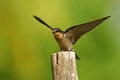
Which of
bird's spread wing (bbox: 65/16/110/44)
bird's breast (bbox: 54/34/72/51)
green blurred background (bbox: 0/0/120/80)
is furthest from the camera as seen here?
green blurred background (bbox: 0/0/120/80)

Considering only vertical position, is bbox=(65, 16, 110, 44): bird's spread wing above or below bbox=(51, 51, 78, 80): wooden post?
above

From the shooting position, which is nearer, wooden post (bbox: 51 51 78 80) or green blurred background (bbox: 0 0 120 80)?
wooden post (bbox: 51 51 78 80)

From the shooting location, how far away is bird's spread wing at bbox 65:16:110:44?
450 cm

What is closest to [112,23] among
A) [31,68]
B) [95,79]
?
[95,79]

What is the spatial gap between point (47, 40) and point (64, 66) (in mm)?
6920

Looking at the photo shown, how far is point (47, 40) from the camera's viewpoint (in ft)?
35.3

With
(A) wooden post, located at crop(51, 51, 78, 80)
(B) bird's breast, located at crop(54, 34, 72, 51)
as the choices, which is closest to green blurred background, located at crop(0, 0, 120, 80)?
(B) bird's breast, located at crop(54, 34, 72, 51)

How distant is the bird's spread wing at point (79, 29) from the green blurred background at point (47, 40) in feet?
18.1

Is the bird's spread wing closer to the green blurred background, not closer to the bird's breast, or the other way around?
the bird's breast

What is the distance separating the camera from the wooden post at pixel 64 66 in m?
3.82

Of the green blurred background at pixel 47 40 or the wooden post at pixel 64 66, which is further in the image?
the green blurred background at pixel 47 40

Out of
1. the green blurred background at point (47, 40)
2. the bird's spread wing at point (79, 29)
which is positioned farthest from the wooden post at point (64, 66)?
the green blurred background at point (47, 40)

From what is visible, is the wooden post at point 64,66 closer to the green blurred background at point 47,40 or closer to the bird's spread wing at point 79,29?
the bird's spread wing at point 79,29

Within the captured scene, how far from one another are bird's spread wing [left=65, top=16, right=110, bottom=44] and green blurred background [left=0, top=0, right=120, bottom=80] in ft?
18.1
